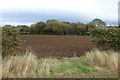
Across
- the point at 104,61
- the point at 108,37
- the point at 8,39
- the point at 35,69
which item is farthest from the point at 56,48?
the point at 35,69

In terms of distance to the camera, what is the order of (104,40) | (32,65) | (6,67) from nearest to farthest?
(6,67)
(32,65)
(104,40)

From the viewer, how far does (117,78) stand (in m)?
5.77

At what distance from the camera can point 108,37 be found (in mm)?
10391

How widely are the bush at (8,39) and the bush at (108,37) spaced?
5964mm

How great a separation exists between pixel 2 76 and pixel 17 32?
302 cm

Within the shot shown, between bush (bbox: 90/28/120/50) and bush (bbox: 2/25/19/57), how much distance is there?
5.96 m

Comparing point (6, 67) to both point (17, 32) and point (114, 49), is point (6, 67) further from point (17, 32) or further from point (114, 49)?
point (114, 49)

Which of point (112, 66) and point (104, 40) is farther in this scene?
point (104, 40)

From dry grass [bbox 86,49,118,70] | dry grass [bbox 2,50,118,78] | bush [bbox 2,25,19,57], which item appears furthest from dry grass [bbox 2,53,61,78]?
dry grass [bbox 86,49,118,70]

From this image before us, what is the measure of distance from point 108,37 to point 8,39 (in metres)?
6.88

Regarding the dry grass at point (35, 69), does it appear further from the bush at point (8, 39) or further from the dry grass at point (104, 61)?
the bush at point (8, 39)

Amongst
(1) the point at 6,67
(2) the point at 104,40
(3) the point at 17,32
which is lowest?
(1) the point at 6,67

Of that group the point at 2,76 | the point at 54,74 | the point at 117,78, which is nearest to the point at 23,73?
the point at 2,76

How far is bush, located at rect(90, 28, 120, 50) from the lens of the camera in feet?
33.7
